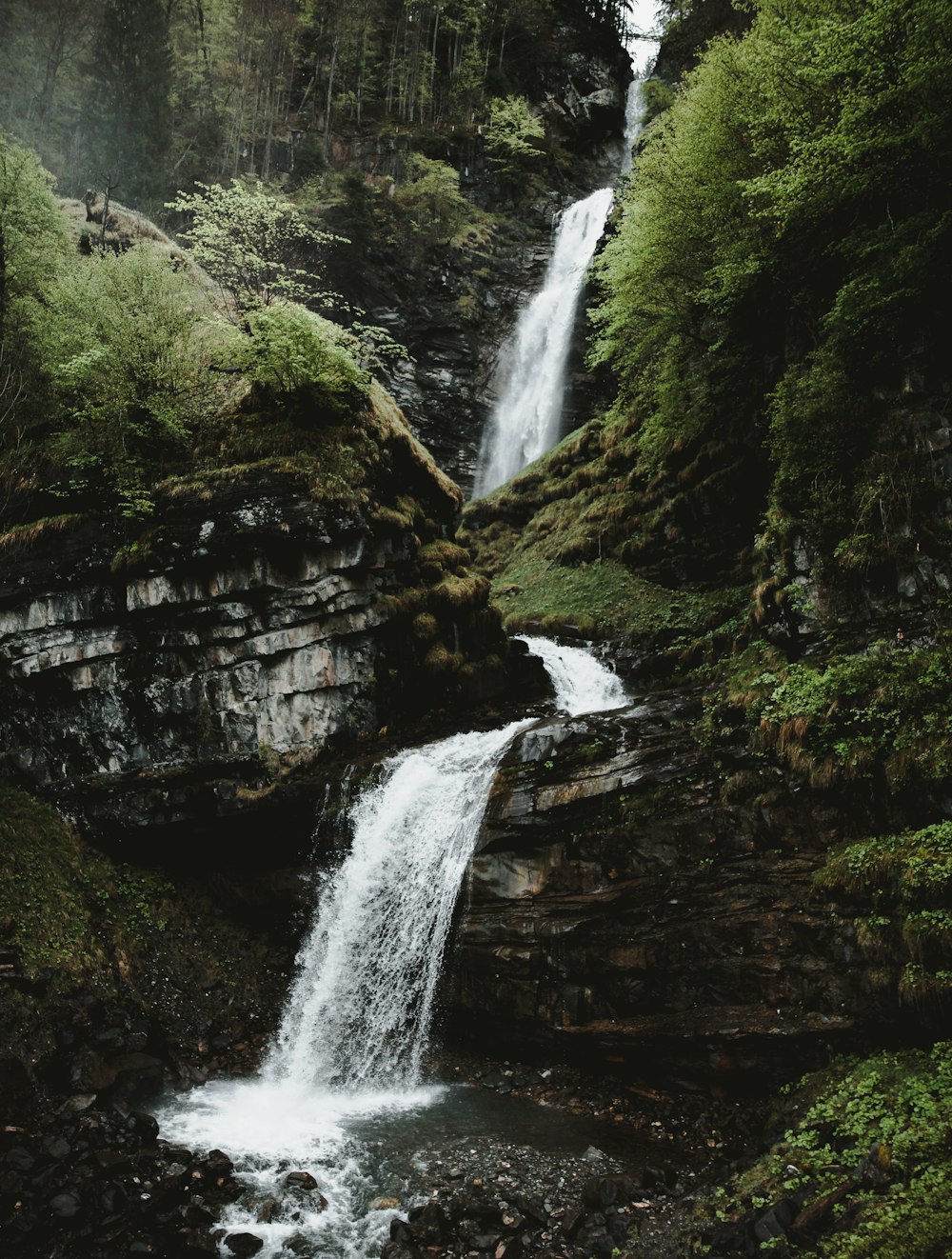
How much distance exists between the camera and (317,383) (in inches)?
568

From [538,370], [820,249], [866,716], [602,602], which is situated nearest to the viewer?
[866,716]

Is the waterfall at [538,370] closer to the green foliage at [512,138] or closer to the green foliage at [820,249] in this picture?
the green foliage at [512,138]

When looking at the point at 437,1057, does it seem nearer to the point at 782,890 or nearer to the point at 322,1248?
the point at 322,1248

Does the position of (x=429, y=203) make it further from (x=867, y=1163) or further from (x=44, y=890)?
(x=867, y=1163)

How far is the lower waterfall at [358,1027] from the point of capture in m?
7.30

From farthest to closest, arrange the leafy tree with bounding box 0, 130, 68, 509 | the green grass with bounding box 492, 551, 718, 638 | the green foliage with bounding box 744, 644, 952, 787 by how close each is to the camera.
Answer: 1. the green grass with bounding box 492, 551, 718, 638
2. the leafy tree with bounding box 0, 130, 68, 509
3. the green foliage with bounding box 744, 644, 952, 787

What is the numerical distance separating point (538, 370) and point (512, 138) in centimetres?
1462

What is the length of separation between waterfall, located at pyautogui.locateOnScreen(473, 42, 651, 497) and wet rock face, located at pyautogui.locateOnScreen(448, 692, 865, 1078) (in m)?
22.1

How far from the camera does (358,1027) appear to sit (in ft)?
35.7

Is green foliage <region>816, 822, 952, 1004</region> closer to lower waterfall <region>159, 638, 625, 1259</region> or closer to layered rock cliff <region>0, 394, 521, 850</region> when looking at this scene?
lower waterfall <region>159, 638, 625, 1259</region>

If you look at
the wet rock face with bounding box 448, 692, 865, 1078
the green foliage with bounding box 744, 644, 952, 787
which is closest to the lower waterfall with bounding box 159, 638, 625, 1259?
the wet rock face with bounding box 448, 692, 865, 1078

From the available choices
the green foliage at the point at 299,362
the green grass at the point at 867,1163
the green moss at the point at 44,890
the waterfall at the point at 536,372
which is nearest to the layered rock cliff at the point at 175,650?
the green moss at the point at 44,890

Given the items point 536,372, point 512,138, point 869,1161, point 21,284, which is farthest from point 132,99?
point 869,1161

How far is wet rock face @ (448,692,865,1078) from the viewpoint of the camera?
8461mm
